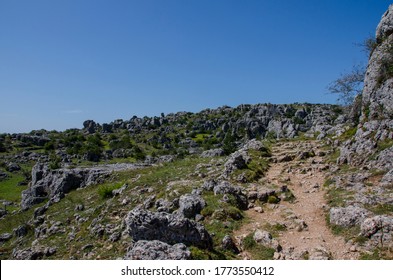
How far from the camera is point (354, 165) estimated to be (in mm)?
23844

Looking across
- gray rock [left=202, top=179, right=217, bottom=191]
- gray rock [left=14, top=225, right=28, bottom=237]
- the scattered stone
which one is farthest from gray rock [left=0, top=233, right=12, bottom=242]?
gray rock [left=202, top=179, right=217, bottom=191]

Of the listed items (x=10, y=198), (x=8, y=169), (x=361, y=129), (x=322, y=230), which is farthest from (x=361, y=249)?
(x=8, y=169)

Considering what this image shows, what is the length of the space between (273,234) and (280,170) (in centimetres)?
1273

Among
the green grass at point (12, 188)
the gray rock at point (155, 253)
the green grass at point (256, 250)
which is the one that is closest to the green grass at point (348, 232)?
the green grass at point (256, 250)

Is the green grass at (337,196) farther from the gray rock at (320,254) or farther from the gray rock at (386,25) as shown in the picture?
the gray rock at (386,25)

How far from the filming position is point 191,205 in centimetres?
1884

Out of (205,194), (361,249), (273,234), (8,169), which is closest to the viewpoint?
(361,249)

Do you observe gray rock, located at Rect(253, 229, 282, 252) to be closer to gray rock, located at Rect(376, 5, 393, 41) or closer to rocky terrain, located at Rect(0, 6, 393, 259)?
rocky terrain, located at Rect(0, 6, 393, 259)

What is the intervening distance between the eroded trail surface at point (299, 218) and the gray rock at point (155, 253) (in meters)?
4.19

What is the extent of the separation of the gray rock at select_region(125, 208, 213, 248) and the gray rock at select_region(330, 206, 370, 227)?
23.7 ft

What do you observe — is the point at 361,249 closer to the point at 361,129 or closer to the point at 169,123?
the point at 361,129

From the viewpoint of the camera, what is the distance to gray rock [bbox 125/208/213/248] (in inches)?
535

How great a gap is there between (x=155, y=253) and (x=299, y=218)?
9948mm
